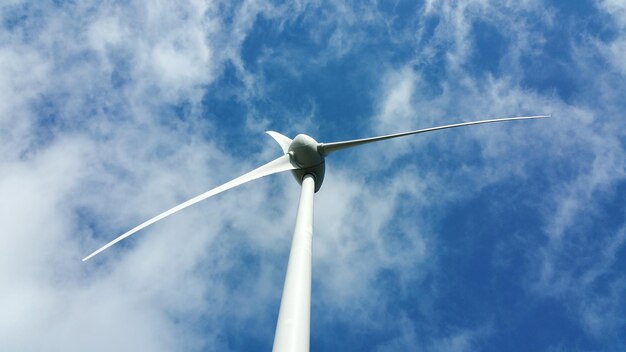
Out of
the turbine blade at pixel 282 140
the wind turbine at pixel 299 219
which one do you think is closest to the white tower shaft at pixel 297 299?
the wind turbine at pixel 299 219

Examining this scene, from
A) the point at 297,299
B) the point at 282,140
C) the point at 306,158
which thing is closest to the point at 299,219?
the point at 297,299

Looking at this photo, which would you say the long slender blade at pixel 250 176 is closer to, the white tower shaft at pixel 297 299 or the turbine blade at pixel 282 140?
the turbine blade at pixel 282 140

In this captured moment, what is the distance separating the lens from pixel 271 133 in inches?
1182

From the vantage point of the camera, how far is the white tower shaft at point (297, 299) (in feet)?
32.0

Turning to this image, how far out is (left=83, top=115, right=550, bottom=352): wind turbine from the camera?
1009 centimetres

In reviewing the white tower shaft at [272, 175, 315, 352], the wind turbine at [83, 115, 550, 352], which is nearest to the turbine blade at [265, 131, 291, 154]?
the wind turbine at [83, 115, 550, 352]

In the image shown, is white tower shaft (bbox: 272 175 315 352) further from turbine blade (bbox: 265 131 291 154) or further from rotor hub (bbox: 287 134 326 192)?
turbine blade (bbox: 265 131 291 154)

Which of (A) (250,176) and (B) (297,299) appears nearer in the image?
(B) (297,299)

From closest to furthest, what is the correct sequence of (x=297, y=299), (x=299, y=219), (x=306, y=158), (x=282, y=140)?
(x=297, y=299) < (x=299, y=219) < (x=306, y=158) < (x=282, y=140)

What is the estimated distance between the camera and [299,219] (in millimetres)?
15914

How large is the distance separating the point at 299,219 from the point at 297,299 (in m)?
5.07

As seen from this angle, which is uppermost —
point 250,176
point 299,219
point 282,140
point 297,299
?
point 282,140

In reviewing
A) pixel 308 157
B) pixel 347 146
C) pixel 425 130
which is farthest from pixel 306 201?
pixel 425 130

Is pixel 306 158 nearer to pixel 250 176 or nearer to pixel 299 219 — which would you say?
pixel 250 176
